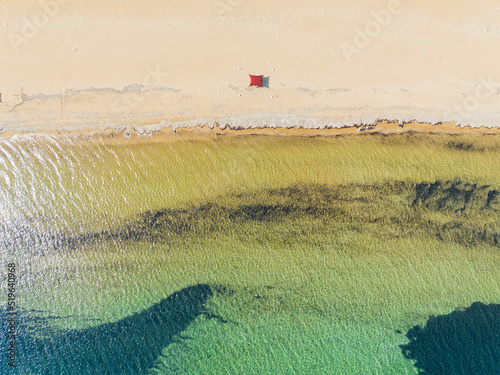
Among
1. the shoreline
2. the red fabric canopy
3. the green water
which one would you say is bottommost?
the green water

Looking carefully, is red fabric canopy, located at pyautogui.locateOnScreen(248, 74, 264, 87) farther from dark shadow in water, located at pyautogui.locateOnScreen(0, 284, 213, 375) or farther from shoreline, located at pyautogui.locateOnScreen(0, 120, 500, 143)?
dark shadow in water, located at pyautogui.locateOnScreen(0, 284, 213, 375)

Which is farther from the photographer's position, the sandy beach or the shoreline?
the shoreline

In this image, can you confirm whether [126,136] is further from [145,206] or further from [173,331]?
[173,331]

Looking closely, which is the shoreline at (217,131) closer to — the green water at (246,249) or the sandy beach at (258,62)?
the sandy beach at (258,62)

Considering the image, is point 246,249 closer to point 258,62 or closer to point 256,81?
point 256,81

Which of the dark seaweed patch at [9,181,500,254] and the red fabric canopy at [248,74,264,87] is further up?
the red fabric canopy at [248,74,264,87]

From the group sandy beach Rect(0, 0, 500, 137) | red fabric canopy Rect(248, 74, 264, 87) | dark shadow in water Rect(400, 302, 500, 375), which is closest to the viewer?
red fabric canopy Rect(248, 74, 264, 87)

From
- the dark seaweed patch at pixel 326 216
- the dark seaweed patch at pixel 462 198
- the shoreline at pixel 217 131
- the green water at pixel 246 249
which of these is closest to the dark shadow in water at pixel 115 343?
the green water at pixel 246 249

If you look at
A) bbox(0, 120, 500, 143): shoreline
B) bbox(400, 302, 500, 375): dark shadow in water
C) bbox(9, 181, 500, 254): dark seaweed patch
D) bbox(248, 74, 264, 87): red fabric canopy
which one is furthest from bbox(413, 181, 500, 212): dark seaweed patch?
bbox(248, 74, 264, 87): red fabric canopy
